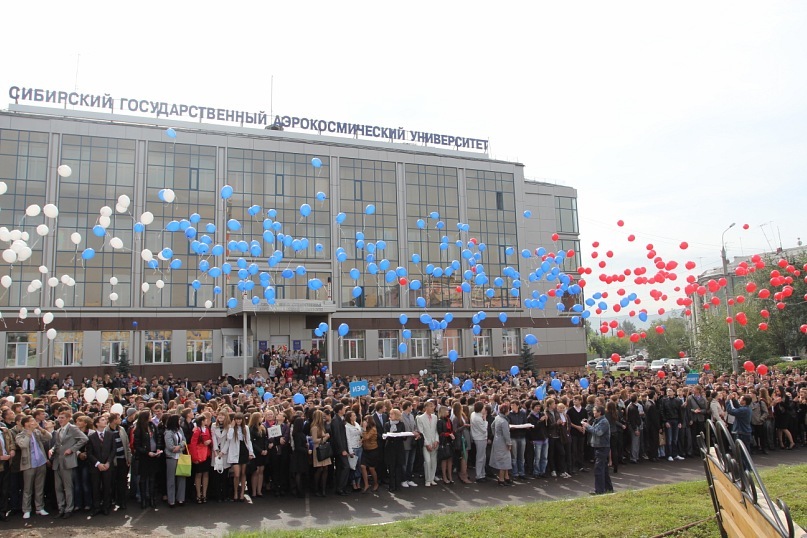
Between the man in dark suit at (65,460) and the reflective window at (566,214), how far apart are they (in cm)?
4762

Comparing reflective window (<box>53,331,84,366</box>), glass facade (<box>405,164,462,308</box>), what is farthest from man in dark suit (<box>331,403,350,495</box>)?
glass facade (<box>405,164,462,308</box>)

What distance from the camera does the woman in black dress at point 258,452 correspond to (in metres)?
11.7

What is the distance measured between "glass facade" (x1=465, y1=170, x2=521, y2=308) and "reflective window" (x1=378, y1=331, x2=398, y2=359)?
7223 mm

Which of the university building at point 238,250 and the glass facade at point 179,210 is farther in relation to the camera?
the glass facade at point 179,210

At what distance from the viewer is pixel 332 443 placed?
1211 cm

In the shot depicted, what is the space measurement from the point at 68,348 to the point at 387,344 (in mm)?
20544

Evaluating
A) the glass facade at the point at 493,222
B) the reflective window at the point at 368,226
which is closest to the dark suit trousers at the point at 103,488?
the reflective window at the point at 368,226

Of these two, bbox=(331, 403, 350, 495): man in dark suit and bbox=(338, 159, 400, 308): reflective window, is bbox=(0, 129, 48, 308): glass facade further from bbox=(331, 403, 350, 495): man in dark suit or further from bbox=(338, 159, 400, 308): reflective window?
bbox=(331, 403, 350, 495): man in dark suit

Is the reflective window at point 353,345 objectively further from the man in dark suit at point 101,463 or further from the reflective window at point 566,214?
the man in dark suit at point 101,463

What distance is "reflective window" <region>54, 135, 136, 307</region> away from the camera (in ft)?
124

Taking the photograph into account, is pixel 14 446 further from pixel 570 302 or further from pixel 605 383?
pixel 570 302

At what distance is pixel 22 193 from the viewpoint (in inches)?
1469

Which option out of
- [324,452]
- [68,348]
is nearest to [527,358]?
[68,348]

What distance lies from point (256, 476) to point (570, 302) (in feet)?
143
